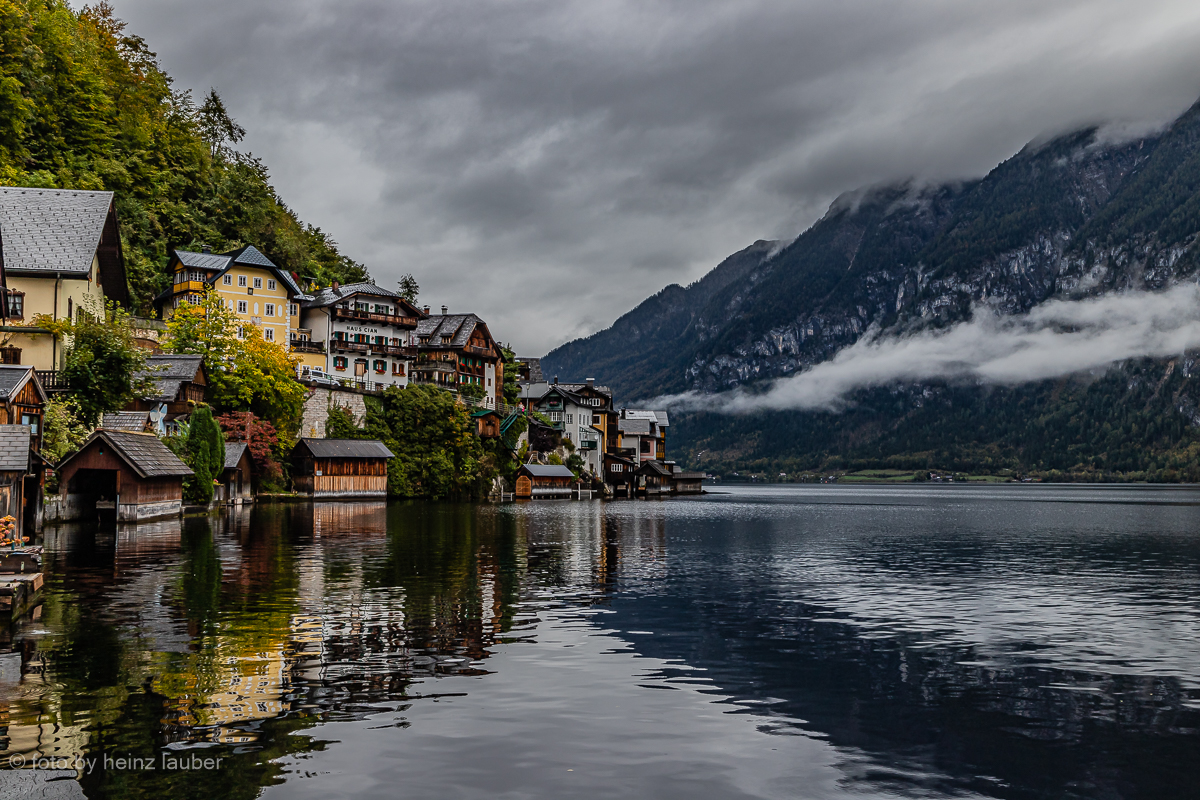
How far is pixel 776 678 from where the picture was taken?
63.0 feet

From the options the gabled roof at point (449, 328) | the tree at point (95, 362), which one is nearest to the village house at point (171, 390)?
the tree at point (95, 362)

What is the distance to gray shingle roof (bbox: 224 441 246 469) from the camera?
77.4 metres

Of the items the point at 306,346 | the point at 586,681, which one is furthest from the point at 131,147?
the point at 586,681

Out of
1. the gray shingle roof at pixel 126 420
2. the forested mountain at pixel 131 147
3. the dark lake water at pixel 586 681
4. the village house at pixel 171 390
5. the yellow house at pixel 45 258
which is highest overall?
the forested mountain at pixel 131 147

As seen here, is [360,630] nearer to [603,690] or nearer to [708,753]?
[603,690]

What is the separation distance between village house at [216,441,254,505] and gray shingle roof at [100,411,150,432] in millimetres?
12791

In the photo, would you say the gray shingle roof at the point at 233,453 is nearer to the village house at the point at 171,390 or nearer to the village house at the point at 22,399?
the village house at the point at 171,390

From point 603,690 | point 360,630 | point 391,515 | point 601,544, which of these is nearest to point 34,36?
point 391,515

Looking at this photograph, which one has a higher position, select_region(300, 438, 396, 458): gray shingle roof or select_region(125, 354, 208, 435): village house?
select_region(125, 354, 208, 435): village house

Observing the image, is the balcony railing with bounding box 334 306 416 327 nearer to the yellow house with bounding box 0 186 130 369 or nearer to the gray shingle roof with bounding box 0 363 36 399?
the yellow house with bounding box 0 186 130 369

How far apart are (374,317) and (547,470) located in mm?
33069

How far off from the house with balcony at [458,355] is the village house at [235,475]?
126 feet

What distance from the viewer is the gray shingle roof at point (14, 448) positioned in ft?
111

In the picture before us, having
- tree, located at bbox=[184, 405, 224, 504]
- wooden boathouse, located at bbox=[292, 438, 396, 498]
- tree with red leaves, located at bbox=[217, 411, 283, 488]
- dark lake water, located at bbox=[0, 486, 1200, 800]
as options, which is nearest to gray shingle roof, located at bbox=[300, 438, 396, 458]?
wooden boathouse, located at bbox=[292, 438, 396, 498]
